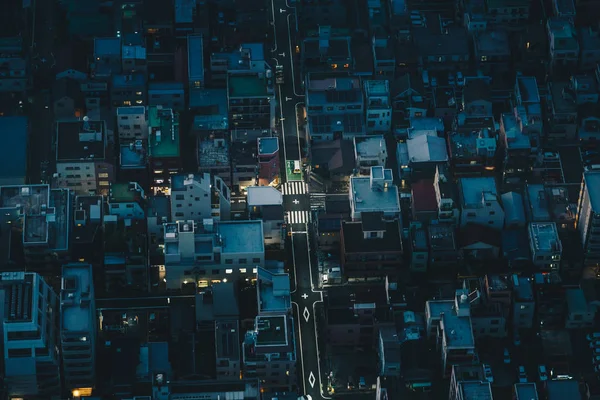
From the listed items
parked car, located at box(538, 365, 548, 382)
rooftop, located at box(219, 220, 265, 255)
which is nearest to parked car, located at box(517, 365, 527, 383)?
parked car, located at box(538, 365, 548, 382)

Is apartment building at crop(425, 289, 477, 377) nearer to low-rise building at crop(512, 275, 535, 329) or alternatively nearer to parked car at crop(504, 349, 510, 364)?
parked car at crop(504, 349, 510, 364)

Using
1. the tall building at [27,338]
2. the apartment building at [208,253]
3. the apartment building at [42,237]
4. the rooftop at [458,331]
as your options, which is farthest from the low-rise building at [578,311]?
the tall building at [27,338]

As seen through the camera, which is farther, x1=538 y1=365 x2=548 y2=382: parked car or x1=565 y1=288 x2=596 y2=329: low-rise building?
x1=565 y1=288 x2=596 y2=329: low-rise building

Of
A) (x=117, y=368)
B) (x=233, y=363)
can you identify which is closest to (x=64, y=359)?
(x=117, y=368)

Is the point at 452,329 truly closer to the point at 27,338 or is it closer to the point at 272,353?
the point at 272,353

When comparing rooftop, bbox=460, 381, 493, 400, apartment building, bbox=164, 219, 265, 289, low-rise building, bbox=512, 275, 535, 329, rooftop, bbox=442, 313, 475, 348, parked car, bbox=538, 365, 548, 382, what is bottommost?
rooftop, bbox=460, 381, 493, 400

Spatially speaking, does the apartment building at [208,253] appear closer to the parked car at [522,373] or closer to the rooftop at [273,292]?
the rooftop at [273,292]

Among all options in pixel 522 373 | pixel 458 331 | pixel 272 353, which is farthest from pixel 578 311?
pixel 272 353
